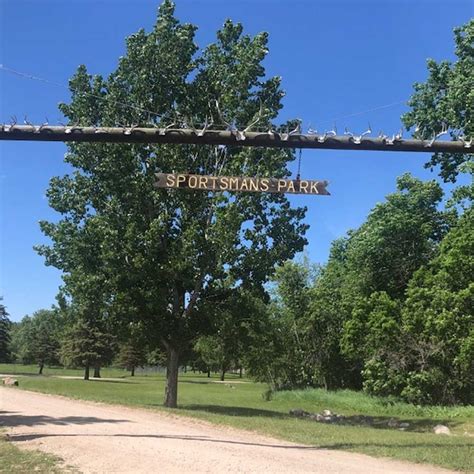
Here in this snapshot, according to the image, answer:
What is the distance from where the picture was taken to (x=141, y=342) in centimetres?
2438

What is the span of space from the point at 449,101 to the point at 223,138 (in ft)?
50.3

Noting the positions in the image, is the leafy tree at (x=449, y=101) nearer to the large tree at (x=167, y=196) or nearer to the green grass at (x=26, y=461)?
the large tree at (x=167, y=196)

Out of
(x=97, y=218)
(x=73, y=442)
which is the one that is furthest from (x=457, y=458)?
(x=97, y=218)

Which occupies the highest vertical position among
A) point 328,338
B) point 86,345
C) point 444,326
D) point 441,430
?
point 86,345

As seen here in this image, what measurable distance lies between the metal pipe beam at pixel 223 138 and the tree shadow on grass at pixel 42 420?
7228mm

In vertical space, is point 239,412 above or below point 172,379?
below

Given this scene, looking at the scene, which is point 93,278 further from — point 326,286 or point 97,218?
point 326,286

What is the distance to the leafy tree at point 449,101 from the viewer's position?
74.9 ft

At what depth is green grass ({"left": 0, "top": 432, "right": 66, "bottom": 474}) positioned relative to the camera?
884cm

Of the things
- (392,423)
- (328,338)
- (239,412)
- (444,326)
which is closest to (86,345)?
(328,338)

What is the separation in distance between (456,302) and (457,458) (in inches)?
548

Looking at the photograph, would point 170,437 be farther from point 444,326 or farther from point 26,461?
point 444,326

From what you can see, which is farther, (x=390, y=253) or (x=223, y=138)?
(x=390, y=253)

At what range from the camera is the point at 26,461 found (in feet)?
31.2
